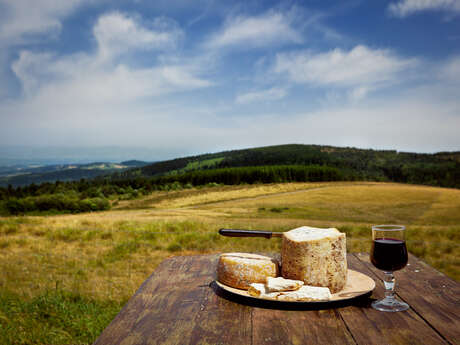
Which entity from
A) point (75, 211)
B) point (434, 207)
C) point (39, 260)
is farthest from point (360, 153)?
point (39, 260)

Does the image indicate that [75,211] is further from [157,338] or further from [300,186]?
[157,338]

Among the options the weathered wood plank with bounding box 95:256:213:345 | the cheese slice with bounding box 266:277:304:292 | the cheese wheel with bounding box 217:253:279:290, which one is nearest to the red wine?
the cheese slice with bounding box 266:277:304:292

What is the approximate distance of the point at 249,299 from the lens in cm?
205

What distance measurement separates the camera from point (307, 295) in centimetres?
200

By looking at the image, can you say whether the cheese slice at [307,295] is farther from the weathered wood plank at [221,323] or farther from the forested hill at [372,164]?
the forested hill at [372,164]

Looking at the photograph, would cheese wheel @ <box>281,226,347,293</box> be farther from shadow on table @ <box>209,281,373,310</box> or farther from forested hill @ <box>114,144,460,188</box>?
forested hill @ <box>114,144,460,188</box>

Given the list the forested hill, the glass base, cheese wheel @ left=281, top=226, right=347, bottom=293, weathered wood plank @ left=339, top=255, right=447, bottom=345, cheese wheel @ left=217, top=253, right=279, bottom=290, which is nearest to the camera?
weathered wood plank @ left=339, top=255, right=447, bottom=345

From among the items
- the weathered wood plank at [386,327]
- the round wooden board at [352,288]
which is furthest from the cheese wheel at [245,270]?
the weathered wood plank at [386,327]

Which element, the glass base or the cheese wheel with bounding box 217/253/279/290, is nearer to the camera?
the glass base

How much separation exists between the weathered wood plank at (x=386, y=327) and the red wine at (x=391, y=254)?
0.27 metres

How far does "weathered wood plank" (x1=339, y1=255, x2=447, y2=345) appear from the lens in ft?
5.30

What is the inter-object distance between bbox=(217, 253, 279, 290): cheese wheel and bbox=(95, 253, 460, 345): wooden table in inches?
4.1

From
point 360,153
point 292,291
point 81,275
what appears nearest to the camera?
point 292,291

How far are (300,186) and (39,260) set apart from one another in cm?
6108
